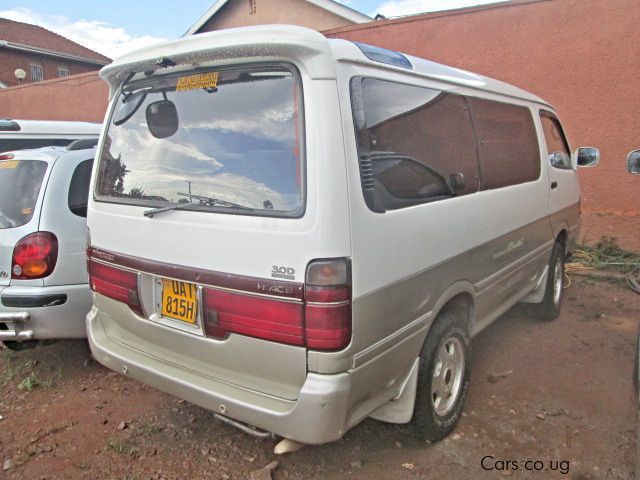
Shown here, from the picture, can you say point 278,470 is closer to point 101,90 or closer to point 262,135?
point 262,135

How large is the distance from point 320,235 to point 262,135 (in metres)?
0.53

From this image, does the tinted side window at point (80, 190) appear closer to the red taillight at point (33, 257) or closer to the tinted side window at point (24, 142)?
the red taillight at point (33, 257)

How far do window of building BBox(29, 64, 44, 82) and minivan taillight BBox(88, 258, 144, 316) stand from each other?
30.9 m

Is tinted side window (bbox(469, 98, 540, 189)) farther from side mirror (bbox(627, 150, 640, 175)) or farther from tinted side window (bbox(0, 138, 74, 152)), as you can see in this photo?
tinted side window (bbox(0, 138, 74, 152))

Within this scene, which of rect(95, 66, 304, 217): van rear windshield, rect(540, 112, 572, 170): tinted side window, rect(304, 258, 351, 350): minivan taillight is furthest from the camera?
rect(540, 112, 572, 170): tinted side window

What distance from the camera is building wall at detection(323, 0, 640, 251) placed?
255 inches

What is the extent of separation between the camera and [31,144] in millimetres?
5297

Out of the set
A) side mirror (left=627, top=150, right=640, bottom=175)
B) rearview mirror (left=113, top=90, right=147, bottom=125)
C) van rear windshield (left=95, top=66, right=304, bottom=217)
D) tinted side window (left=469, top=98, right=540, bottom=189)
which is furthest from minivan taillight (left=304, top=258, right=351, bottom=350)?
side mirror (left=627, top=150, right=640, bottom=175)

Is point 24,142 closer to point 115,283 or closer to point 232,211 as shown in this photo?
point 115,283

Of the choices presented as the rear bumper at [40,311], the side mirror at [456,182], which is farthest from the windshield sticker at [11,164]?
the side mirror at [456,182]

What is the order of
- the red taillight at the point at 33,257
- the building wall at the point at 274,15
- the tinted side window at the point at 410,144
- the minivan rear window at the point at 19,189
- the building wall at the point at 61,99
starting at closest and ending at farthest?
the tinted side window at the point at 410,144 → the red taillight at the point at 33,257 → the minivan rear window at the point at 19,189 → the building wall at the point at 61,99 → the building wall at the point at 274,15

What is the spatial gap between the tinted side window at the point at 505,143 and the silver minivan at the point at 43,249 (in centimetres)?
273

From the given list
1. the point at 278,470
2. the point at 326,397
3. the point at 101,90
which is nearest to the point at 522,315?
the point at 278,470

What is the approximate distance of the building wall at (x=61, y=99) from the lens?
536 inches
